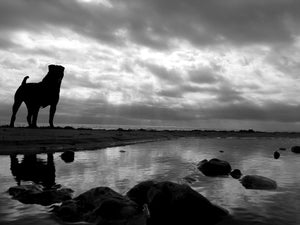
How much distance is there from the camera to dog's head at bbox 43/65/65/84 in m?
26.7

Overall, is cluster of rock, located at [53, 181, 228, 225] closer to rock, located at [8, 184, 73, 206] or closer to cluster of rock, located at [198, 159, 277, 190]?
rock, located at [8, 184, 73, 206]

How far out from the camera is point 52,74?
26.8 metres

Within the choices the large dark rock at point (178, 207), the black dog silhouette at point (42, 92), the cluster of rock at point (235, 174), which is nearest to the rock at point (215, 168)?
the cluster of rock at point (235, 174)

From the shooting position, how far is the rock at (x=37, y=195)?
753cm

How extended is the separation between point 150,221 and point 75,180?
4.81 meters

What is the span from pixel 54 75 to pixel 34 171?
53.2 feet

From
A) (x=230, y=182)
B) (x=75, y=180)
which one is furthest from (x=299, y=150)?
(x=75, y=180)

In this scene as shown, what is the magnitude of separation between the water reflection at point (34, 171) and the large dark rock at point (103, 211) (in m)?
3.10

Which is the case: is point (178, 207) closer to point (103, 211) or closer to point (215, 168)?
point (103, 211)

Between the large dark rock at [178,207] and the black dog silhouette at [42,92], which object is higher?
the black dog silhouette at [42,92]

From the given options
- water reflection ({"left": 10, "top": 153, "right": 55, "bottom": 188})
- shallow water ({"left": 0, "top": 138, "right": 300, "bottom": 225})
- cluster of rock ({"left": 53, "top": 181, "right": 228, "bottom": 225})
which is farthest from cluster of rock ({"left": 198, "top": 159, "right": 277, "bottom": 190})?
water reflection ({"left": 10, "top": 153, "right": 55, "bottom": 188})

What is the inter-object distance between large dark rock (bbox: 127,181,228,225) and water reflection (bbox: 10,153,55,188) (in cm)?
409

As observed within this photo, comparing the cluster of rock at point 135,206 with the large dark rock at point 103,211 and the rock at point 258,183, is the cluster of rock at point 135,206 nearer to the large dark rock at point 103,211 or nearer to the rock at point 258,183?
the large dark rock at point 103,211

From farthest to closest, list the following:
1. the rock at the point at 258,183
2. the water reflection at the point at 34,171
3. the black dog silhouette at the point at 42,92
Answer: the black dog silhouette at the point at 42,92
the water reflection at the point at 34,171
the rock at the point at 258,183
